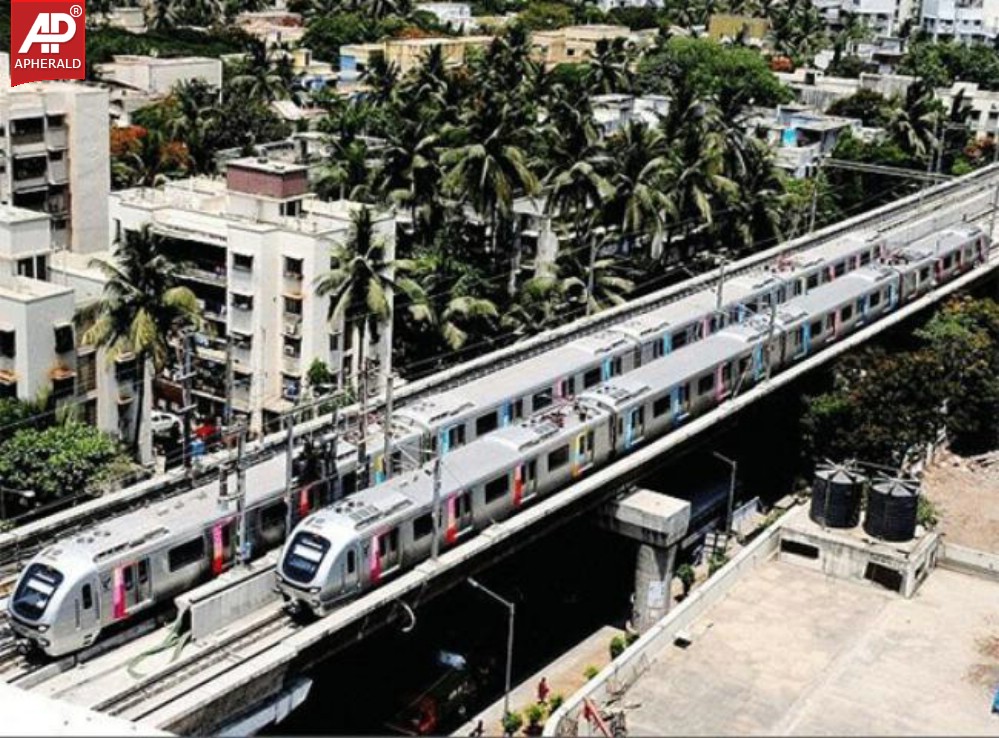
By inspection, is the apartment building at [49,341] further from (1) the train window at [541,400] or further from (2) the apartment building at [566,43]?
(2) the apartment building at [566,43]

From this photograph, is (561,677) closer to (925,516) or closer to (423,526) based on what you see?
(423,526)

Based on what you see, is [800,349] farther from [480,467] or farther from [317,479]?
[317,479]

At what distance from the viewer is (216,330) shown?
64.8 meters

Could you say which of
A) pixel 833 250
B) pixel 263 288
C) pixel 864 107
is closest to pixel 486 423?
pixel 263 288

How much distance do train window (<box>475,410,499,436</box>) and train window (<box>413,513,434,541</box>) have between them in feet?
23.5

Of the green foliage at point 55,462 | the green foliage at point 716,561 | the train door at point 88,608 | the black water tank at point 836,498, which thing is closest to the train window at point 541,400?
the green foliage at point 716,561

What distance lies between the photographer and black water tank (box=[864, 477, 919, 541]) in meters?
46.4

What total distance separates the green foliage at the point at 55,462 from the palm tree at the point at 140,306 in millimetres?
4467

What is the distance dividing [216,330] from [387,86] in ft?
150

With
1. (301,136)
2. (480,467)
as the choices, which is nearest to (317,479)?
(480,467)

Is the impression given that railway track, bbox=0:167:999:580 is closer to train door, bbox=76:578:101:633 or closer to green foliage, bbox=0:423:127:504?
train door, bbox=76:578:101:633

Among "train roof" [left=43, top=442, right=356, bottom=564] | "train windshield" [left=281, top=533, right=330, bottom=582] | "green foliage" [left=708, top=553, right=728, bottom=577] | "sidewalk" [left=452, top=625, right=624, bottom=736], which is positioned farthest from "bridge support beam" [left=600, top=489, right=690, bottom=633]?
"train windshield" [left=281, top=533, right=330, bottom=582]

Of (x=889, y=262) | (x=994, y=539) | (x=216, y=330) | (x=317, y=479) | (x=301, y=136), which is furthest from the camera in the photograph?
(x=301, y=136)

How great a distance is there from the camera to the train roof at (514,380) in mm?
44812
